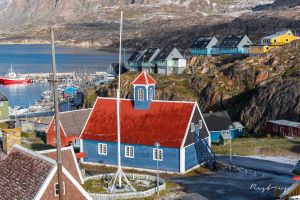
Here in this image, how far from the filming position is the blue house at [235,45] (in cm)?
10475

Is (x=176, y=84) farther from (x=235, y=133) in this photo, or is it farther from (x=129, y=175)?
(x=129, y=175)

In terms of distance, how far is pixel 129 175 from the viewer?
1432 inches

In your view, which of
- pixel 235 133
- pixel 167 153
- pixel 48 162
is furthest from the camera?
pixel 235 133

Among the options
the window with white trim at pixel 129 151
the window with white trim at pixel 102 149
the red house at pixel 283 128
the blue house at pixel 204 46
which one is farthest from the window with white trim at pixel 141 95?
the blue house at pixel 204 46

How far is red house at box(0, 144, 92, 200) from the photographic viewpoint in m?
21.1

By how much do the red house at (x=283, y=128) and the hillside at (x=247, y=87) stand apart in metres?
3.44

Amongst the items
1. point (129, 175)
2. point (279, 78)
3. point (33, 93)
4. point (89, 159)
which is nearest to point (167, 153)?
point (129, 175)

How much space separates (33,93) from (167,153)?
104198mm

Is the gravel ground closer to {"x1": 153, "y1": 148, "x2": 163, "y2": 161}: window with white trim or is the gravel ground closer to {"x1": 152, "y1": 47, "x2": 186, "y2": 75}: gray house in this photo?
{"x1": 153, "y1": 148, "x2": 163, "y2": 161}: window with white trim

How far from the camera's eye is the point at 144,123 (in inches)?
1636

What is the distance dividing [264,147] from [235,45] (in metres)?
60.9

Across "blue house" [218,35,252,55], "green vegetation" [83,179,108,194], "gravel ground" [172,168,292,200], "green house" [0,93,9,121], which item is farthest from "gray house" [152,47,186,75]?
"green vegetation" [83,179,108,194]

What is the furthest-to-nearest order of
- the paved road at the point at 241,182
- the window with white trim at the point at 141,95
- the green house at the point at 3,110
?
the green house at the point at 3,110, the window with white trim at the point at 141,95, the paved road at the point at 241,182

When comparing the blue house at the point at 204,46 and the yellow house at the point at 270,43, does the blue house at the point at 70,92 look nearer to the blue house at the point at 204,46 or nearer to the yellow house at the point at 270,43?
the blue house at the point at 204,46
